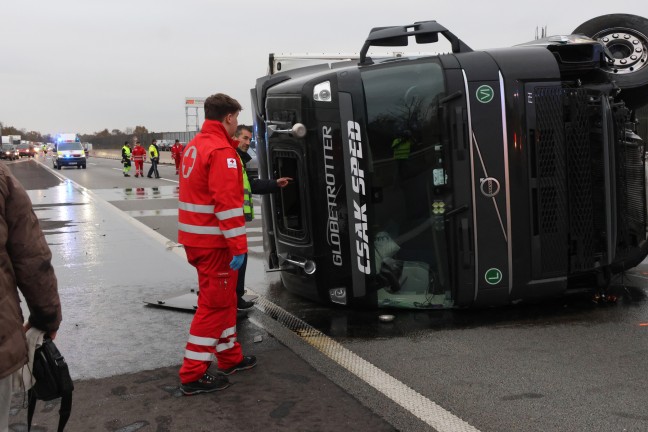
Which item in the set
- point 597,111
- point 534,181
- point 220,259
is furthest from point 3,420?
point 597,111

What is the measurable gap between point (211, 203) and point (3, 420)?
1.88m

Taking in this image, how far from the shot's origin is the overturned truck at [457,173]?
5.30 meters

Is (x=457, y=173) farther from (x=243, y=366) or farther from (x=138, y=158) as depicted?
(x=138, y=158)

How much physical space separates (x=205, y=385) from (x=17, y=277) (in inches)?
71.0

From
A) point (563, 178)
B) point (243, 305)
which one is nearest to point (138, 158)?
point (243, 305)

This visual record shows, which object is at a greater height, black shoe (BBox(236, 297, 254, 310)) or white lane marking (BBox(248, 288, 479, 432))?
black shoe (BBox(236, 297, 254, 310))

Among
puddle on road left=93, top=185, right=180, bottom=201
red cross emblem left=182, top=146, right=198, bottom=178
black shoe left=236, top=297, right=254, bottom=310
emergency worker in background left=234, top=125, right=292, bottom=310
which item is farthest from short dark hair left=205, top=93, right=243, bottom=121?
puddle on road left=93, top=185, right=180, bottom=201

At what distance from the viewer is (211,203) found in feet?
13.9

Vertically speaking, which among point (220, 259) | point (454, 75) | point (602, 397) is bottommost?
point (602, 397)

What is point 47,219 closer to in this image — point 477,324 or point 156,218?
point 156,218

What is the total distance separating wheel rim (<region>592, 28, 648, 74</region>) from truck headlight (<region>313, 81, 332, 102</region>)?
3150 mm

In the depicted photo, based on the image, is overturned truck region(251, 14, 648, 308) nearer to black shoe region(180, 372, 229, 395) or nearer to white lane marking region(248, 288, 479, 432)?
white lane marking region(248, 288, 479, 432)

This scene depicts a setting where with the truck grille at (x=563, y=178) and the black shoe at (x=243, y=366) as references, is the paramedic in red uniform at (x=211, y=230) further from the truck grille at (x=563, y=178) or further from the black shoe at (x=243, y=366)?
the truck grille at (x=563, y=178)

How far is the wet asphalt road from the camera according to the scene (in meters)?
3.75
